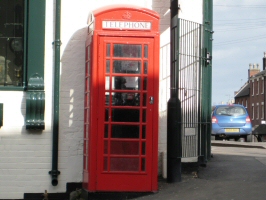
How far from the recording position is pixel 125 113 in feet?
28.9

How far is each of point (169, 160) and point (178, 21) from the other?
2.14 m

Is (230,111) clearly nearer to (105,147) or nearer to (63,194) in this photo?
(63,194)

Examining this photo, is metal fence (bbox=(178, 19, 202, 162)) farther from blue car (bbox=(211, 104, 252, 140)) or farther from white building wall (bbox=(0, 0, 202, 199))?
blue car (bbox=(211, 104, 252, 140))

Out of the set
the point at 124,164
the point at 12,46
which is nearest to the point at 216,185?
the point at 124,164

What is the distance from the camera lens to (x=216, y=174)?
9.98 m

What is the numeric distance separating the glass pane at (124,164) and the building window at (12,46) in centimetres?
212

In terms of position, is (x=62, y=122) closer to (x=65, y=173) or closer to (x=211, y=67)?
(x=65, y=173)

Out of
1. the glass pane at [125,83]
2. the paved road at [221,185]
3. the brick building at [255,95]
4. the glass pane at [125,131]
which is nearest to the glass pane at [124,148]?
the glass pane at [125,131]

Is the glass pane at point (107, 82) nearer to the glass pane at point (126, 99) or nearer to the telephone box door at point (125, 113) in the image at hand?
the telephone box door at point (125, 113)

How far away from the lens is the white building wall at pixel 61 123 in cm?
949

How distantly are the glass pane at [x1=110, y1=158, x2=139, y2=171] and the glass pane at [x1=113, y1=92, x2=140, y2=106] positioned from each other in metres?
0.81

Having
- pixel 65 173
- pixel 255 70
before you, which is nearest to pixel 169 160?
pixel 65 173

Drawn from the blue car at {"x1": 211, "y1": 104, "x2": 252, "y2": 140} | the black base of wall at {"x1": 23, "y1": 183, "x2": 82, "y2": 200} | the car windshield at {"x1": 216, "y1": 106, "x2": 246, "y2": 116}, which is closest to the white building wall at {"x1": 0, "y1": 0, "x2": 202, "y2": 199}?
the black base of wall at {"x1": 23, "y1": 183, "x2": 82, "y2": 200}

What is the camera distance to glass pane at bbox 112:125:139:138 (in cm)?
880
